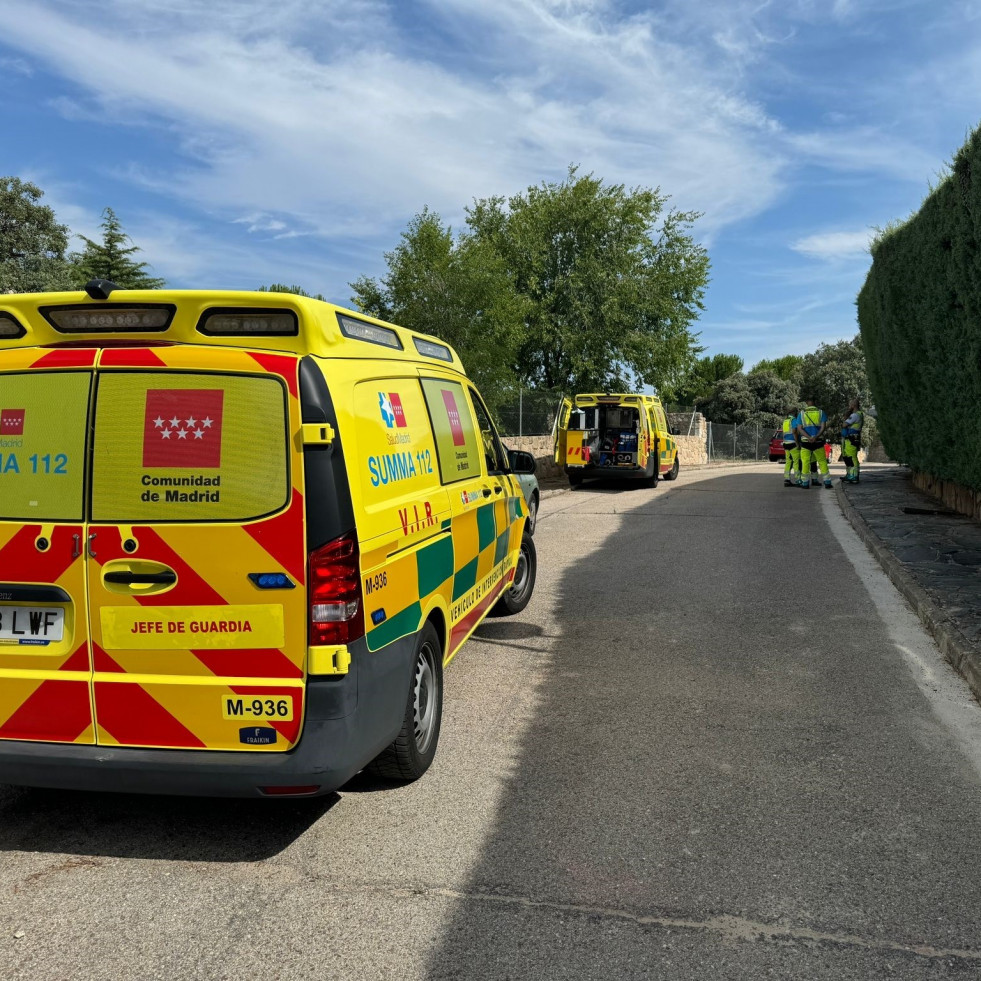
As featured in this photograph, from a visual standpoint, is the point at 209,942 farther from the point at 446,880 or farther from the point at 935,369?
the point at 935,369

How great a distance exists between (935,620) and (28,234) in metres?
52.5

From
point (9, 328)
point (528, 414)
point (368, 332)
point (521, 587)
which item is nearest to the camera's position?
point (9, 328)

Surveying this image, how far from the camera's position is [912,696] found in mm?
5422

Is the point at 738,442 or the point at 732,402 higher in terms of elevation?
the point at 732,402

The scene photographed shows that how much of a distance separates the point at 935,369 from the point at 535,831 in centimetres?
1208

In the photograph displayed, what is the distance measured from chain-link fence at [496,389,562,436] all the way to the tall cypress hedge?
986 centimetres

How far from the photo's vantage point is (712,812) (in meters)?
3.86

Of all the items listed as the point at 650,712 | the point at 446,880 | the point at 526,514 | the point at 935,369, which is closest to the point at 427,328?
the point at 935,369

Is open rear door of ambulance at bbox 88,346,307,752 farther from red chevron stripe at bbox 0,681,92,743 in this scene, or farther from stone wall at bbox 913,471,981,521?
stone wall at bbox 913,471,981,521

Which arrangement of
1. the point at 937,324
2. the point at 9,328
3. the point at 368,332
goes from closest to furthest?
the point at 9,328, the point at 368,332, the point at 937,324

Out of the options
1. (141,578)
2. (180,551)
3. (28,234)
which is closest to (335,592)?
(180,551)

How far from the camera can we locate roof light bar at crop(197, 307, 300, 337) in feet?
11.4

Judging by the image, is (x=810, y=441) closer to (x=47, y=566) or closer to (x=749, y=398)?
(x=47, y=566)

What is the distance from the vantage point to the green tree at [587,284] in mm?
33500
